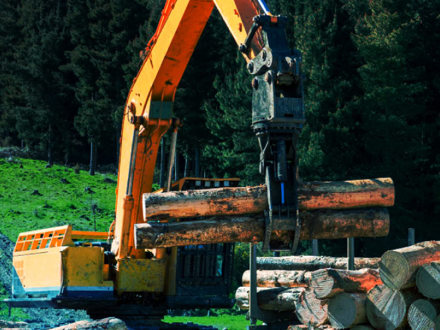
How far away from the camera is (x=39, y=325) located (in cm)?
1653

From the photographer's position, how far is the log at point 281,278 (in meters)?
11.0

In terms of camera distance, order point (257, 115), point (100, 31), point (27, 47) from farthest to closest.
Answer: point (27, 47), point (100, 31), point (257, 115)

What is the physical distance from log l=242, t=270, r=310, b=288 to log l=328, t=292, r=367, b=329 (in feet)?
9.16

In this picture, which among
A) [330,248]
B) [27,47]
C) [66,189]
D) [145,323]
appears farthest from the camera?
[27,47]

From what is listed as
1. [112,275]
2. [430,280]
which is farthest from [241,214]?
[112,275]

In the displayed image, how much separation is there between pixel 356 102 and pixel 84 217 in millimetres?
13531

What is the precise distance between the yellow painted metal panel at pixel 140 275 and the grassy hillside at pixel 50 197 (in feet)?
52.8

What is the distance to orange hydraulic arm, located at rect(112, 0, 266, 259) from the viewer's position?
11914 mm

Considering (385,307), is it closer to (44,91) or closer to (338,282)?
(338,282)

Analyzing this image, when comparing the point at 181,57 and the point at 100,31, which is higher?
the point at 100,31

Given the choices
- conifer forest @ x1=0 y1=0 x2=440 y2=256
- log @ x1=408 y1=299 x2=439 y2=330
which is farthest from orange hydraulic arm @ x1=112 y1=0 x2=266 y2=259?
conifer forest @ x1=0 y1=0 x2=440 y2=256

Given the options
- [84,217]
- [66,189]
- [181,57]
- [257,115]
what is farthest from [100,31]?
[257,115]

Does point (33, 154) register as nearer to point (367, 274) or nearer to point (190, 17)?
point (190, 17)

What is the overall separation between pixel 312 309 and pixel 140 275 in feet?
17.1
